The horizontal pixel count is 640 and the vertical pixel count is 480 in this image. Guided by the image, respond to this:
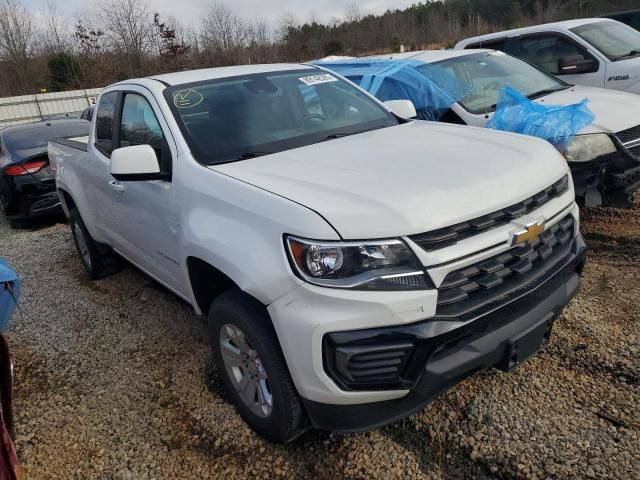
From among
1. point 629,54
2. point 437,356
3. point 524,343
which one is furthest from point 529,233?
point 629,54

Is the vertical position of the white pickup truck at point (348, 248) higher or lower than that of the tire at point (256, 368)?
higher

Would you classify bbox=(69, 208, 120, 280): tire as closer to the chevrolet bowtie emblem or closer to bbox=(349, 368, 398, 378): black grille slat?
bbox=(349, 368, 398, 378): black grille slat

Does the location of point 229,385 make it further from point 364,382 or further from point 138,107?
point 138,107

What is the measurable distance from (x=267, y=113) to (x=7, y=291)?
177 cm

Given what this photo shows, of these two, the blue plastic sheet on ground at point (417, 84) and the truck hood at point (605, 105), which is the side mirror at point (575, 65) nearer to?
the truck hood at point (605, 105)

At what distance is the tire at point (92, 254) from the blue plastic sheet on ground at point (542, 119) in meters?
3.83

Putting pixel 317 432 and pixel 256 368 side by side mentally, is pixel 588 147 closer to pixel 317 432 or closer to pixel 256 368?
pixel 317 432

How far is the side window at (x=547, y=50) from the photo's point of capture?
6742 mm

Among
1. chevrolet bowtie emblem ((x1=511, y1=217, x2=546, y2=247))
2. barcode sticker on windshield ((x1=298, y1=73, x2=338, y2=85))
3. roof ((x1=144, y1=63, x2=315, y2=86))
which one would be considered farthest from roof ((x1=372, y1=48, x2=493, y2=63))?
chevrolet bowtie emblem ((x1=511, y1=217, x2=546, y2=247))

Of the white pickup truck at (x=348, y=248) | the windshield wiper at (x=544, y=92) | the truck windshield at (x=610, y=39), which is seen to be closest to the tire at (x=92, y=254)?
the white pickup truck at (x=348, y=248)

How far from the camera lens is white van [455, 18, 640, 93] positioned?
633 centimetres

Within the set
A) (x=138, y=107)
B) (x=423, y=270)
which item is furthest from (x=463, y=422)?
(x=138, y=107)

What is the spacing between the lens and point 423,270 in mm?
2020

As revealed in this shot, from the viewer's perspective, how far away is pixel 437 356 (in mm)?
A: 2062
